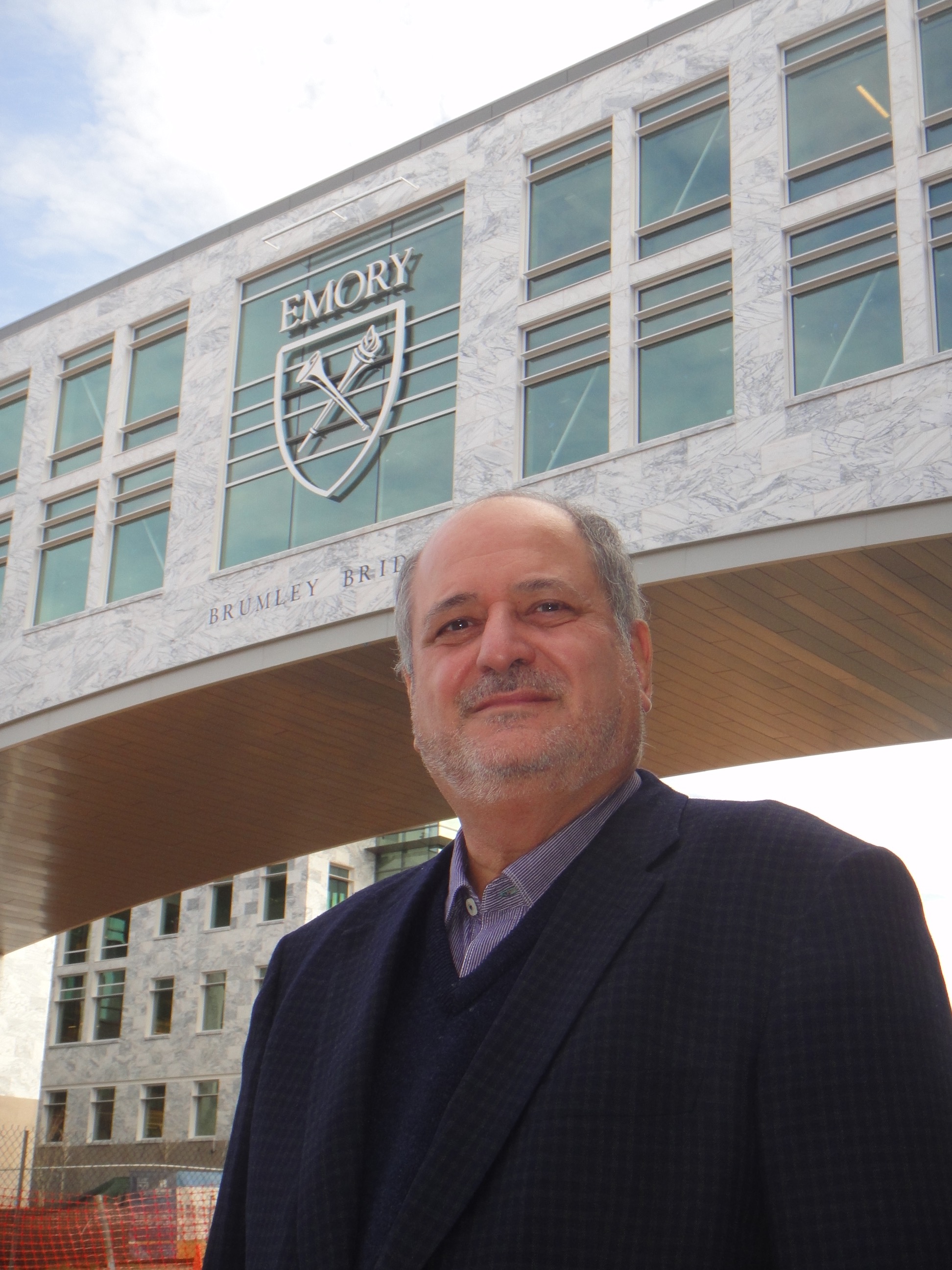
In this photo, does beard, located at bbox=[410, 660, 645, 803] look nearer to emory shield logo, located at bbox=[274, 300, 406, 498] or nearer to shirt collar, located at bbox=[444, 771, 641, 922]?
shirt collar, located at bbox=[444, 771, 641, 922]

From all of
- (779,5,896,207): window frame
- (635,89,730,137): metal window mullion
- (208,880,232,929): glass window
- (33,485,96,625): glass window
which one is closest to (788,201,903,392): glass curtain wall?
(779,5,896,207): window frame

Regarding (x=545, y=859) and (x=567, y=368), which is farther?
(x=567, y=368)

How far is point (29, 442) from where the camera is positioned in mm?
21484

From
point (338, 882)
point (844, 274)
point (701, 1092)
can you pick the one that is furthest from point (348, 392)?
point (338, 882)

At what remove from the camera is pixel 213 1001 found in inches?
1842

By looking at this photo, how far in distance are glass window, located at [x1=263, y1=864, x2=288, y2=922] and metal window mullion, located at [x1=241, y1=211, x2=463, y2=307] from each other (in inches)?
1201

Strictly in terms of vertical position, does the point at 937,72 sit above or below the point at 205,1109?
above

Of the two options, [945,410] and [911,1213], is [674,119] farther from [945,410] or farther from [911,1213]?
[911,1213]

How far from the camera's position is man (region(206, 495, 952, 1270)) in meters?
1.71

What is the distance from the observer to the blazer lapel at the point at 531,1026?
1810 mm

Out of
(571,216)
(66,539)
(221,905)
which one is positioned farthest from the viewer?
(221,905)

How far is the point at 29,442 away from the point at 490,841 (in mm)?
20571

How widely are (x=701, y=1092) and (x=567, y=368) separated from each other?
14570mm

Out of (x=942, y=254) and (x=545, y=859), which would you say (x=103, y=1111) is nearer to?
(x=942, y=254)
